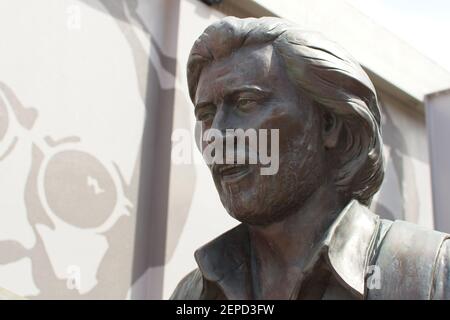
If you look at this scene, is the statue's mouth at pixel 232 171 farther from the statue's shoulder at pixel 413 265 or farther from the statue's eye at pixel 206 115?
the statue's shoulder at pixel 413 265

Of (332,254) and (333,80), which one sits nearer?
(332,254)

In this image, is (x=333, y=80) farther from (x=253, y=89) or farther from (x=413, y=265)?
(x=413, y=265)

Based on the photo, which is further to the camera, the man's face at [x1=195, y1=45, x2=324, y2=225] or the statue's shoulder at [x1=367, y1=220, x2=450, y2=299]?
the man's face at [x1=195, y1=45, x2=324, y2=225]

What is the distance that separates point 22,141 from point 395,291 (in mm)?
3327

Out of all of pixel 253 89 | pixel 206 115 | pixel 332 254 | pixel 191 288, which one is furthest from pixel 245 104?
pixel 191 288

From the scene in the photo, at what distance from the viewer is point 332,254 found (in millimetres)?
1621

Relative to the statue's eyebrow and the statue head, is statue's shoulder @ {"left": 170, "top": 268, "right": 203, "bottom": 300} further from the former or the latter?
the statue's eyebrow

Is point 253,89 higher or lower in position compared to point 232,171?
higher

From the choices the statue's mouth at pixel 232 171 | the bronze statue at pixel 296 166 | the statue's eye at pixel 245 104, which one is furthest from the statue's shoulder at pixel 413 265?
the statue's eye at pixel 245 104

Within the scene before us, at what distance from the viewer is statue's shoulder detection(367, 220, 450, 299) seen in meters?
1.52

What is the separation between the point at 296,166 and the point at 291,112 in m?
0.15

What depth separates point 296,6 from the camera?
22.0 ft

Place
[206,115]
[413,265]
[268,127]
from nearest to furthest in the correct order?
1. [413,265]
2. [268,127]
3. [206,115]

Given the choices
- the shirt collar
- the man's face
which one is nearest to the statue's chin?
the man's face
